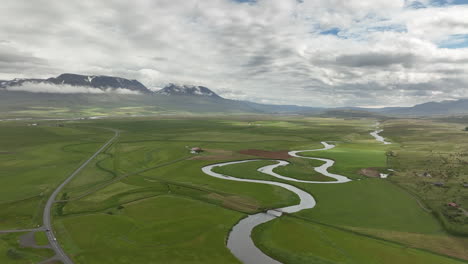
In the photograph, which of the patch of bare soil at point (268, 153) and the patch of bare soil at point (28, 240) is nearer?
the patch of bare soil at point (28, 240)

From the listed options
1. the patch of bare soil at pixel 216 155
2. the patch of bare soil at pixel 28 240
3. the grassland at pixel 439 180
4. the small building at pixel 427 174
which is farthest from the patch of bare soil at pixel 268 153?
the patch of bare soil at pixel 28 240

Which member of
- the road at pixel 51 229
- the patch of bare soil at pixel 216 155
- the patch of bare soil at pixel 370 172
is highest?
the patch of bare soil at pixel 370 172

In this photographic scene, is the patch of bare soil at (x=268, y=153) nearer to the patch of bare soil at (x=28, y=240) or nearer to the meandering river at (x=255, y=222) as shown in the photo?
the meandering river at (x=255, y=222)

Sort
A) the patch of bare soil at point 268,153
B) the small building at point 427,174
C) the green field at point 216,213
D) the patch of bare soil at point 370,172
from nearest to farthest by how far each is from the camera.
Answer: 1. the green field at point 216,213
2. the small building at point 427,174
3. the patch of bare soil at point 370,172
4. the patch of bare soil at point 268,153

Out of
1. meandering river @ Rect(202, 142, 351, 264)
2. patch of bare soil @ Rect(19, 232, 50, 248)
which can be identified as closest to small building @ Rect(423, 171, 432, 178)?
meandering river @ Rect(202, 142, 351, 264)

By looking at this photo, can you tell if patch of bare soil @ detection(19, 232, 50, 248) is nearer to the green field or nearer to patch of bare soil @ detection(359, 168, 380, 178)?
the green field

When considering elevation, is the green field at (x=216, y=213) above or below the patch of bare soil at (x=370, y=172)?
below

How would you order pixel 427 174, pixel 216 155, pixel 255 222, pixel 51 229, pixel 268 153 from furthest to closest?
1. pixel 268 153
2. pixel 216 155
3. pixel 427 174
4. pixel 255 222
5. pixel 51 229

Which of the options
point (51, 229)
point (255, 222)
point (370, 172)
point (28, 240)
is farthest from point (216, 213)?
point (370, 172)

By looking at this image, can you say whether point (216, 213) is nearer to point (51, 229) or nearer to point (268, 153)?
point (51, 229)
